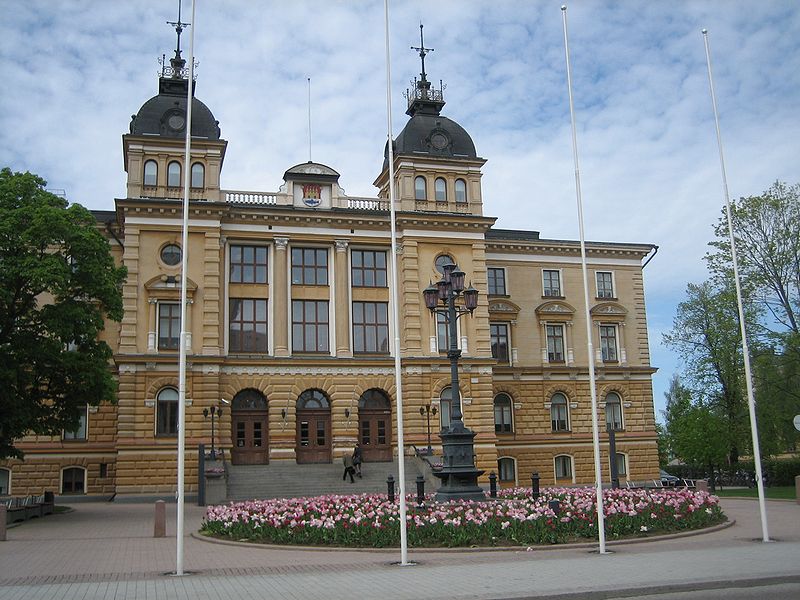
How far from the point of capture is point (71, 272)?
101ft

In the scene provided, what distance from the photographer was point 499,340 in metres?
49.9

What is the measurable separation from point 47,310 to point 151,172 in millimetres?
14109

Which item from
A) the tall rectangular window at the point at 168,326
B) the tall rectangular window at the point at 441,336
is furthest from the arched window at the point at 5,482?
the tall rectangular window at the point at 441,336

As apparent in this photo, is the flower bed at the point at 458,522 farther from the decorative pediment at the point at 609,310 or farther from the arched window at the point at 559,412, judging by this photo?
the decorative pediment at the point at 609,310

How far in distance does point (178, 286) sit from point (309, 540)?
2525 cm

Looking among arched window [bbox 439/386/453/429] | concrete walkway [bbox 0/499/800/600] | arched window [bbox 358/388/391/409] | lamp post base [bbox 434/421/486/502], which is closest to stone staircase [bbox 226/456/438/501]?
arched window [bbox 439/386/453/429]

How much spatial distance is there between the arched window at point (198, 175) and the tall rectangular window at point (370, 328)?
1041 centimetres

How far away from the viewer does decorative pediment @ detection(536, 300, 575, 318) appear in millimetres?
50688

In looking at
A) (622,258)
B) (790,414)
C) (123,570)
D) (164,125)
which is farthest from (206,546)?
(622,258)

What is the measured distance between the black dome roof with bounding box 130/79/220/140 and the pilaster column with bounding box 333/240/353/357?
915 centimetres

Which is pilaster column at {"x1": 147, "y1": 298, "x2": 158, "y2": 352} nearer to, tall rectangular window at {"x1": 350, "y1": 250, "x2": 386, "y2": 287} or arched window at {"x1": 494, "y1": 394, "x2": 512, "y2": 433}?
tall rectangular window at {"x1": 350, "y1": 250, "x2": 386, "y2": 287}

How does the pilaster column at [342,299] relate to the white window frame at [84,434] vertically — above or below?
above

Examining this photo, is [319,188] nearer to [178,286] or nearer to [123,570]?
[178,286]

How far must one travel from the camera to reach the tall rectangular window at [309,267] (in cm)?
4447
